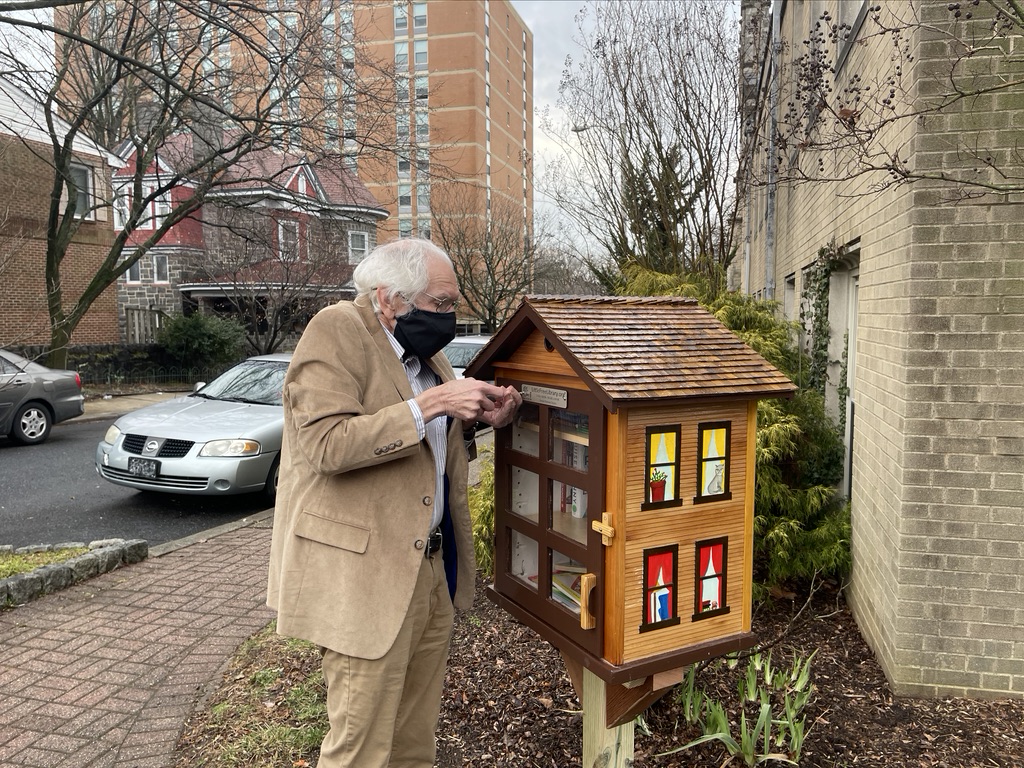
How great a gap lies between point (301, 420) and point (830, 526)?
132 inches

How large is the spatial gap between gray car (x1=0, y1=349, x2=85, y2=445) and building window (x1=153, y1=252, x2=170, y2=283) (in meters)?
18.6

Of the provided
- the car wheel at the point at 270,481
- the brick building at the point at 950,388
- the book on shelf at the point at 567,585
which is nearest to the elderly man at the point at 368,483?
the book on shelf at the point at 567,585

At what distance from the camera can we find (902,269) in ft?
10.4

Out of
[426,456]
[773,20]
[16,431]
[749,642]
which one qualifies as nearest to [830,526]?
[749,642]

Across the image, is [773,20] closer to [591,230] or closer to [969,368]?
[591,230]

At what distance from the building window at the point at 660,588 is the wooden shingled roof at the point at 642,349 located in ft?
1.49

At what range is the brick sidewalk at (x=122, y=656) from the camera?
9.84ft

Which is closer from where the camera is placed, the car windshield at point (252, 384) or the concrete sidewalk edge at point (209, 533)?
the concrete sidewalk edge at point (209, 533)

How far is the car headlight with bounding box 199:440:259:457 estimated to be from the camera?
6633mm

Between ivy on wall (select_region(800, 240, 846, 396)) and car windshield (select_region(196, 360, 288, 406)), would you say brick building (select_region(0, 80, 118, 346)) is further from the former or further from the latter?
ivy on wall (select_region(800, 240, 846, 396))

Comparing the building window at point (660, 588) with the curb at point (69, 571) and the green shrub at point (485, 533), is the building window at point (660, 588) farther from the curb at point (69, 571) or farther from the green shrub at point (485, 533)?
the curb at point (69, 571)

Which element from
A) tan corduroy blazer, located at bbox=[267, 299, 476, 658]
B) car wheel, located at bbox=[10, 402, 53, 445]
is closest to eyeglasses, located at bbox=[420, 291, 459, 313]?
tan corduroy blazer, located at bbox=[267, 299, 476, 658]

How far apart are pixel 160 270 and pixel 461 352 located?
2239 centimetres

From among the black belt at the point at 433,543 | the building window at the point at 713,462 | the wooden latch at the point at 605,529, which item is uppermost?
the building window at the point at 713,462
